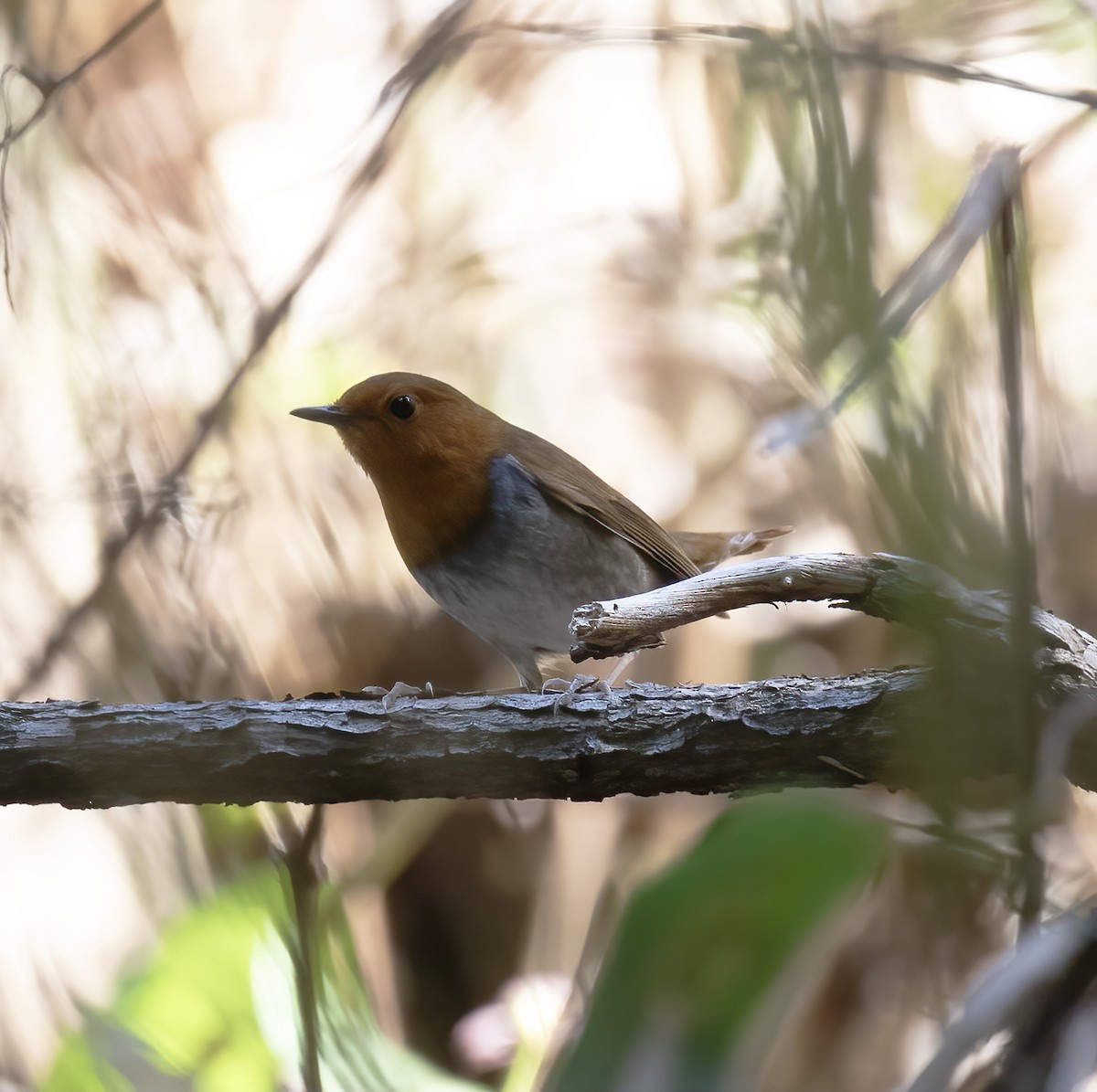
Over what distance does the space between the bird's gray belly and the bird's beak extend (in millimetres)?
373

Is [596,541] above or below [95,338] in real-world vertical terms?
below

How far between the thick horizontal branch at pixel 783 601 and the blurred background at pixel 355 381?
0.10m

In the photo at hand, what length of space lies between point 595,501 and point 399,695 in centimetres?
84

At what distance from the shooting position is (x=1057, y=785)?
0.52 meters

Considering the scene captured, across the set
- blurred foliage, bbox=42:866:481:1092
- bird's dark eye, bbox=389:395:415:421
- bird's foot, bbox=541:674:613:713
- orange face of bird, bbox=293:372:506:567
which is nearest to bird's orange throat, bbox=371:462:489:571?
orange face of bird, bbox=293:372:506:567

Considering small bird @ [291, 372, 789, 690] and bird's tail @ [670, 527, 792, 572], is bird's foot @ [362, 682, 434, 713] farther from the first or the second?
bird's tail @ [670, 527, 792, 572]

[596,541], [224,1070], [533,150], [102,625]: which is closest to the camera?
[224,1070]

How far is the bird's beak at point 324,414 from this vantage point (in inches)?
91.0

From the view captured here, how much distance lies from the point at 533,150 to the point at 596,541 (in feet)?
5.89

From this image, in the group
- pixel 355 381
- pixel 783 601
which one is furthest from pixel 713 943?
pixel 355 381

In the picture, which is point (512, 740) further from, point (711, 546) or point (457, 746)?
point (711, 546)

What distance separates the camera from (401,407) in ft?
7.88

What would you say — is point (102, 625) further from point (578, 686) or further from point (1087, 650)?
point (1087, 650)

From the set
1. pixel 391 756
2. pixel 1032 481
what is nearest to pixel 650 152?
pixel 391 756
